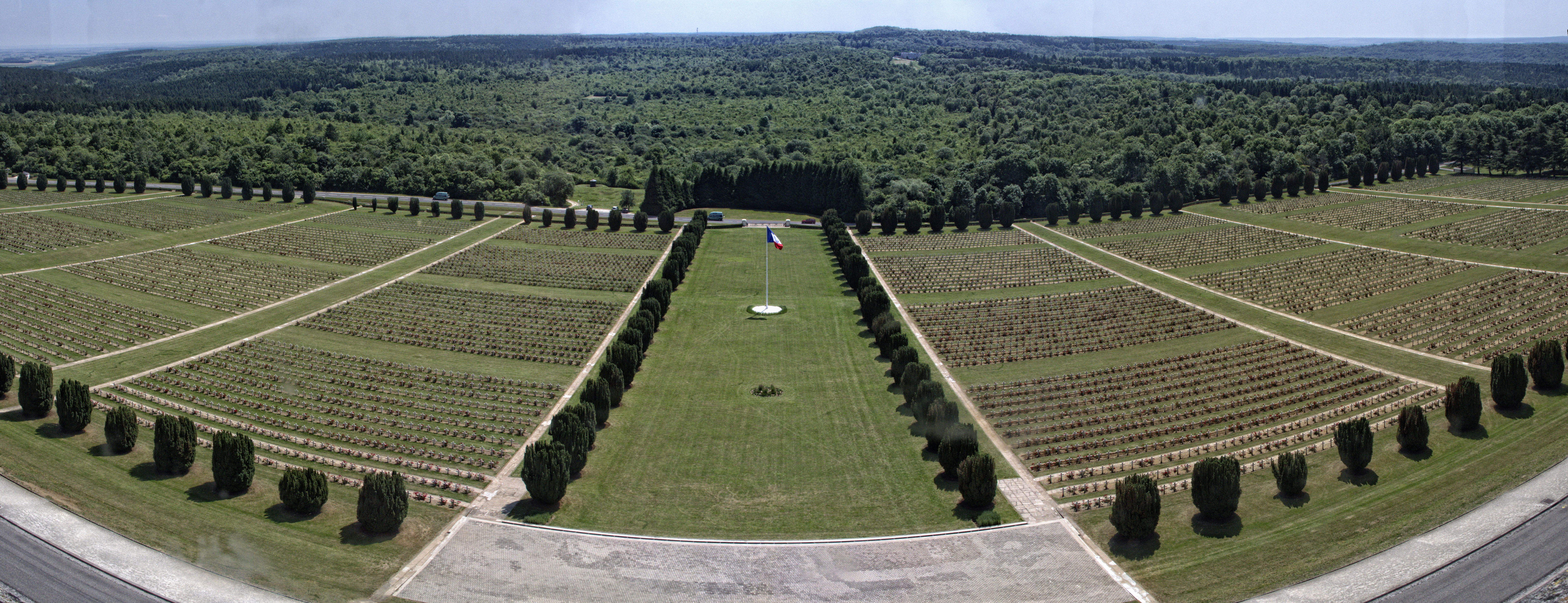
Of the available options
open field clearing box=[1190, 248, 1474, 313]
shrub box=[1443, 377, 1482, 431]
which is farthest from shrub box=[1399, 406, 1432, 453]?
open field clearing box=[1190, 248, 1474, 313]

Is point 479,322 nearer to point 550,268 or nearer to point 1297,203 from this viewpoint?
point 550,268

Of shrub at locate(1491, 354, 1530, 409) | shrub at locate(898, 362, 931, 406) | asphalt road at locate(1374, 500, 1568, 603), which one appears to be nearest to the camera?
asphalt road at locate(1374, 500, 1568, 603)

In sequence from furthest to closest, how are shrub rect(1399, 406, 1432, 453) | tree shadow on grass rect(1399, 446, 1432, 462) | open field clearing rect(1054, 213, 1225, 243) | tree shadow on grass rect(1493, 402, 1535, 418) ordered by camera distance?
open field clearing rect(1054, 213, 1225, 243) < tree shadow on grass rect(1493, 402, 1535, 418) < shrub rect(1399, 406, 1432, 453) < tree shadow on grass rect(1399, 446, 1432, 462)

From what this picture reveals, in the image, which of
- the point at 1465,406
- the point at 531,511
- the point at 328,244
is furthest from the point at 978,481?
the point at 328,244

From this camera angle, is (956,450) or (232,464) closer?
(232,464)

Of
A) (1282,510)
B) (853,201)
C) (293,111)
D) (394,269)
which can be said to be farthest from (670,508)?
(293,111)

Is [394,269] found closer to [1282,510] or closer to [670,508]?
[670,508]

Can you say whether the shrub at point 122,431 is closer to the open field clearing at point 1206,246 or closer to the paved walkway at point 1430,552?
the paved walkway at point 1430,552

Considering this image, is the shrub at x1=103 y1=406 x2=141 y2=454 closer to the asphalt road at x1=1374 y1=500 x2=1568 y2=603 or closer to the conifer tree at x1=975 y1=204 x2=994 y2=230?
the asphalt road at x1=1374 y1=500 x2=1568 y2=603
